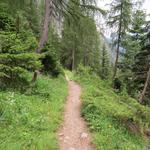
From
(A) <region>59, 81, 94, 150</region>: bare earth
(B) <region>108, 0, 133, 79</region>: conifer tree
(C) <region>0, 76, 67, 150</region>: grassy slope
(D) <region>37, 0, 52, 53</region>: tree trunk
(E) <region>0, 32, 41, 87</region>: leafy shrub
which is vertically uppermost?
(B) <region>108, 0, 133, 79</region>: conifer tree

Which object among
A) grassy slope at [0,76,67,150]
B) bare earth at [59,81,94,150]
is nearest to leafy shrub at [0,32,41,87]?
grassy slope at [0,76,67,150]

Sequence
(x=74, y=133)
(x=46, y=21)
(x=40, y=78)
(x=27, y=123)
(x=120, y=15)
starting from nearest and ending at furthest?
1. (x=27, y=123)
2. (x=74, y=133)
3. (x=46, y=21)
4. (x=40, y=78)
5. (x=120, y=15)

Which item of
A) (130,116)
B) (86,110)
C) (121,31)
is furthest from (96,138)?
(121,31)

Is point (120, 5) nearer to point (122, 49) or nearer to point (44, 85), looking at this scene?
point (122, 49)

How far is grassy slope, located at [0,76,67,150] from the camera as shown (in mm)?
6168

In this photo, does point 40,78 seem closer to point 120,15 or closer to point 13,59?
point 13,59

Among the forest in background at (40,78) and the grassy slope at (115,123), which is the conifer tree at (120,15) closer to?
the forest in background at (40,78)

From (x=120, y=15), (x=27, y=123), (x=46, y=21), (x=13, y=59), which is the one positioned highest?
(x=120, y=15)

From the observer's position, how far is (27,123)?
23.7ft

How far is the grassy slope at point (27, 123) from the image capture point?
6168mm

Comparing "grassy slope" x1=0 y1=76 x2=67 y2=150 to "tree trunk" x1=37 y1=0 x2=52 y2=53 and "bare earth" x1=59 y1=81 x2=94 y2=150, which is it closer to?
"bare earth" x1=59 y1=81 x2=94 y2=150

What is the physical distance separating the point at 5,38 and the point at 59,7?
4.02m

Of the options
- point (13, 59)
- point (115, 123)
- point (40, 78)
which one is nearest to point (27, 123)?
point (13, 59)

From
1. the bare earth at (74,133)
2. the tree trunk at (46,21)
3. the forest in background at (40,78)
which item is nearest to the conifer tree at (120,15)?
the forest in background at (40,78)
